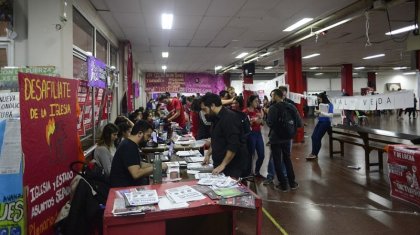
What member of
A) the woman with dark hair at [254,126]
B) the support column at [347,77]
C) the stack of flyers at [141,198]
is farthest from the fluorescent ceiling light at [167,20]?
the support column at [347,77]

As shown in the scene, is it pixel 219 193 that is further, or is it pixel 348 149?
pixel 348 149

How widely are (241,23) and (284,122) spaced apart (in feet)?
9.99

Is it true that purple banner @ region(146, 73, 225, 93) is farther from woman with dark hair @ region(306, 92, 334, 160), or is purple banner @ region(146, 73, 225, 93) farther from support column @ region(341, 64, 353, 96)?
woman with dark hair @ region(306, 92, 334, 160)

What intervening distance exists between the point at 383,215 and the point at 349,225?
60cm

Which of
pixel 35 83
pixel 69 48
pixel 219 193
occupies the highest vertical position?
pixel 69 48

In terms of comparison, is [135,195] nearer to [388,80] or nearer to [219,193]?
[219,193]

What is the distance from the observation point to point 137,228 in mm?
1995

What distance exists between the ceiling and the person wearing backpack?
1.90 metres

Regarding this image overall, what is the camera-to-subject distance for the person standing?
2.97 m

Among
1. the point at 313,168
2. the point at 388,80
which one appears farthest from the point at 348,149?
the point at 388,80

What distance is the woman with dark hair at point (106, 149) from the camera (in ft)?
11.1

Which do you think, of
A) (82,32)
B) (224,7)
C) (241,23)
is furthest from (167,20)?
(82,32)

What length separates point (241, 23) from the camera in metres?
6.73

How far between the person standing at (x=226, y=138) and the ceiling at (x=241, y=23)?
107 inches
